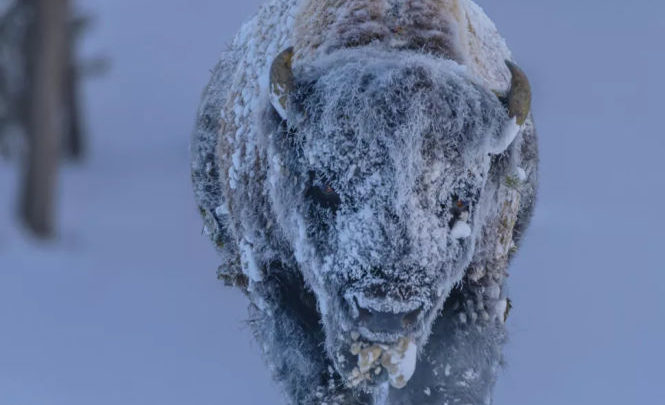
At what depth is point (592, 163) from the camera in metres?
10.4

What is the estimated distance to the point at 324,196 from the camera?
3.15 meters

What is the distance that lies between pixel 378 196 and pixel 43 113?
6.07 m

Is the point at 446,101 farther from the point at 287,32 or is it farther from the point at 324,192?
the point at 287,32

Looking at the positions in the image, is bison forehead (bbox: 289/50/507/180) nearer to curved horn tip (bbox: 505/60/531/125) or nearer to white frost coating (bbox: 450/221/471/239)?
curved horn tip (bbox: 505/60/531/125)

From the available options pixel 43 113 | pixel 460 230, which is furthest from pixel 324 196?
pixel 43 113

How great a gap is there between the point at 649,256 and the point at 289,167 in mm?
5360

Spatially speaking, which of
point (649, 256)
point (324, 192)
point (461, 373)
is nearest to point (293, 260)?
point (324, 192)

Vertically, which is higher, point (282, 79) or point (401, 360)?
A: point (282, 79)

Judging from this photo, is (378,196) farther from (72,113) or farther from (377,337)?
(72,113)

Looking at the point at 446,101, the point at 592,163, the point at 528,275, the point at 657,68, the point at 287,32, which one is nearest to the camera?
the point at 446,101

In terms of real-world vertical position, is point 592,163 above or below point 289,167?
below

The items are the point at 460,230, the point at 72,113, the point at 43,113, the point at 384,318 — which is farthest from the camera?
the point at 72,113

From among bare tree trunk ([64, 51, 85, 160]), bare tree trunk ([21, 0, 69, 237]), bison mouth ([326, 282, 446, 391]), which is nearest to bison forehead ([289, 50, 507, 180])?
bison mouth ([326, 282, 446, 391])

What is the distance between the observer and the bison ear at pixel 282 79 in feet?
10.4
